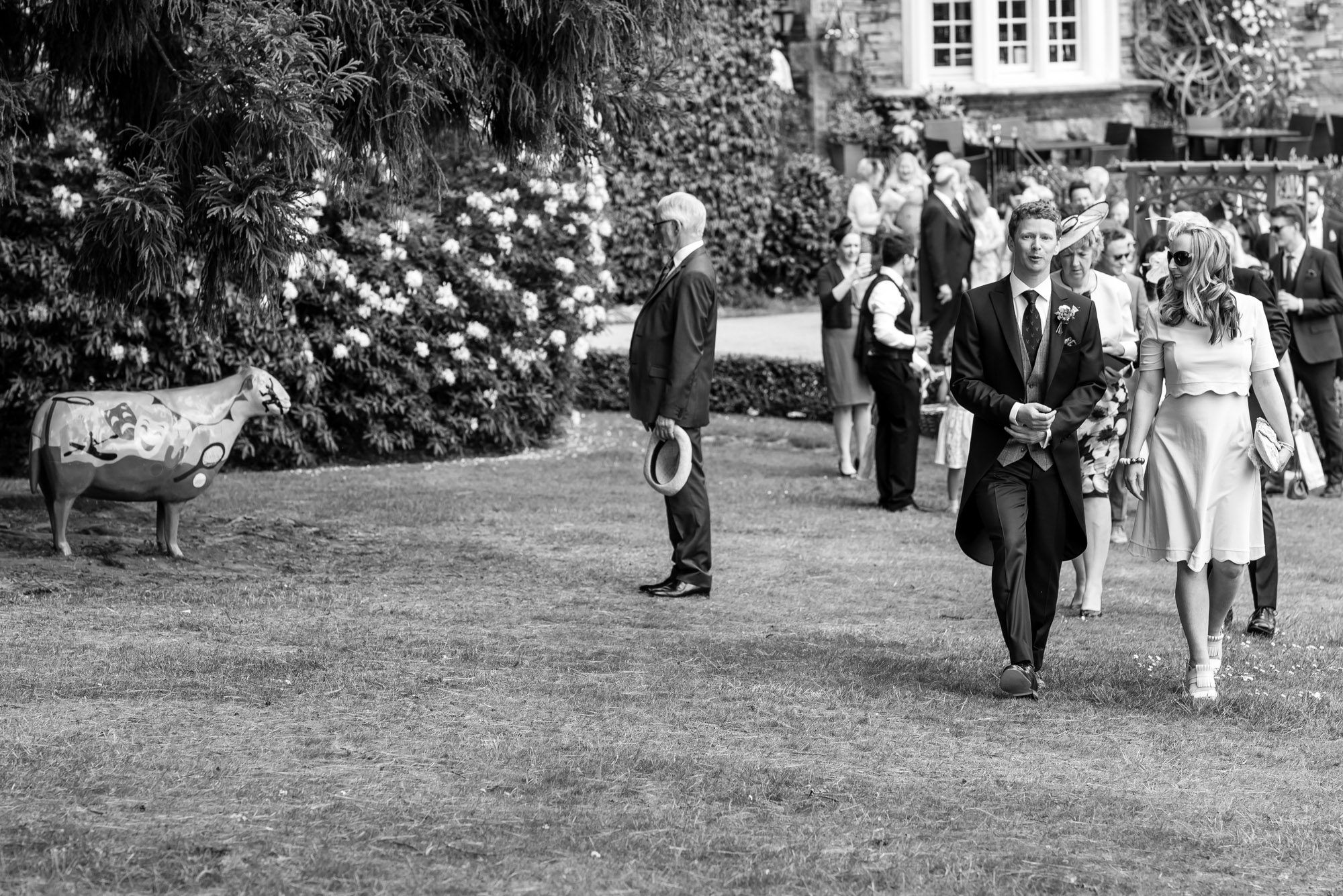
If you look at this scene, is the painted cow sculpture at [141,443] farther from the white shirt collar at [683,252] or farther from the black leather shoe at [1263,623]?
the black leather shoe at [1263,623]

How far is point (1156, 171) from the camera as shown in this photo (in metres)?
17.4

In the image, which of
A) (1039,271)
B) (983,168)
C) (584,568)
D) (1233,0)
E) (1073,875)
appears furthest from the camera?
(1233,0)

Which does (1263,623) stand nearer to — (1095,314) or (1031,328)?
(1095,314)

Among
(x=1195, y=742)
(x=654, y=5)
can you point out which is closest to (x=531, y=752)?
(x=1195, y=742)

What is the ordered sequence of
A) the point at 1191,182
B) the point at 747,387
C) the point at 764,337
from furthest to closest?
the point at 1191,182
the point at 764,337
the point at 747,387

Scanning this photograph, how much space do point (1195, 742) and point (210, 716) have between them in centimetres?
328

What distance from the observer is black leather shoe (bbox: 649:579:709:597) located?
330 inches

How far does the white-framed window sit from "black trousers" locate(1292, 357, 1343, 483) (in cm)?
1171

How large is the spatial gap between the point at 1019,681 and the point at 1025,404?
998 millimetres

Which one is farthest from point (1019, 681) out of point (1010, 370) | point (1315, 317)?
point (1315, 317)

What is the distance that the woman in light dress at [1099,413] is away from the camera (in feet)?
25.5

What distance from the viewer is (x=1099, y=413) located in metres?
8.11

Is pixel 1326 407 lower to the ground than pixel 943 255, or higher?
lower

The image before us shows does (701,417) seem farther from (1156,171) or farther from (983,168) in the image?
(983,168)
